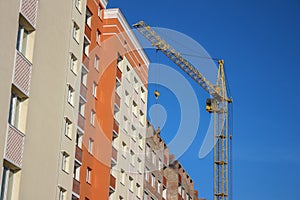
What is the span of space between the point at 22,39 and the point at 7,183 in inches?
314

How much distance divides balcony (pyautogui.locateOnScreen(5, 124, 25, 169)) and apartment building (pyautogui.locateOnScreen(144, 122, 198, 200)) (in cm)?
2963

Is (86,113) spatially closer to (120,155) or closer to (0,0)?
(120,155)

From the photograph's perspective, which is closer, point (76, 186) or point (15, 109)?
point (15, 109)

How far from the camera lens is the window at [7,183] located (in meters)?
33.9

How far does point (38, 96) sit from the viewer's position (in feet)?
128

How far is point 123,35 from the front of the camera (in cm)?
6022

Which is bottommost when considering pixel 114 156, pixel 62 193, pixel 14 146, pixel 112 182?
pixel 62 193

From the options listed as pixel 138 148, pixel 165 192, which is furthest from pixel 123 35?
pixel 165 192

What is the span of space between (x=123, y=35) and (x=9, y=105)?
26648 mm

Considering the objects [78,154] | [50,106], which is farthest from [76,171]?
[50,106]

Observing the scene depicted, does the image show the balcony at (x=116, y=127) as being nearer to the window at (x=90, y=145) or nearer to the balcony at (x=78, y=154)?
the window at (x=90, y=145)

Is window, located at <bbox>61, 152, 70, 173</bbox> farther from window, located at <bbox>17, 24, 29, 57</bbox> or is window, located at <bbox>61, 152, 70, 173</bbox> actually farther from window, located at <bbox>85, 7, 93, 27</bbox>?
window, located at <bbox>85, 7, 93, 27</bbox>

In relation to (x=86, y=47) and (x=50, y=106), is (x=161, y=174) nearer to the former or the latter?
(x=86, y=47)

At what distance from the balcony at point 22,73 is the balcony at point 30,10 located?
90.2 inches
